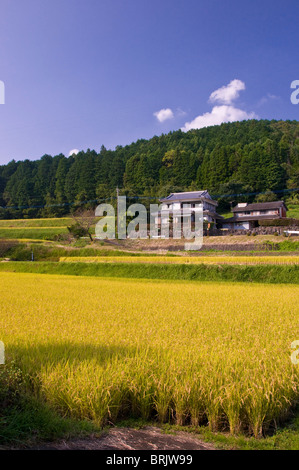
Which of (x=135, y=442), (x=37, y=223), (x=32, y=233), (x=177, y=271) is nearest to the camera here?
(x=135, y=442)

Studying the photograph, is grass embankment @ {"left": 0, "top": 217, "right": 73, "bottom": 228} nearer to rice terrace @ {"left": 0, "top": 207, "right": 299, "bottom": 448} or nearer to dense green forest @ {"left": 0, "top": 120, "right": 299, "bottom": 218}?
dense green forest @ {"left": 0, "top": 120, "right": 299, "bottom": 218}

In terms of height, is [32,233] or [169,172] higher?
[169,172]

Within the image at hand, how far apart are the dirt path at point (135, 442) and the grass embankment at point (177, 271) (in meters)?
15.4

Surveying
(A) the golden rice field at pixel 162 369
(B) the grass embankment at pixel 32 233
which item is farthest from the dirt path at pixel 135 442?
(B) the grass embankment at pixel 32 233

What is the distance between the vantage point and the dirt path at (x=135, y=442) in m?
2.74

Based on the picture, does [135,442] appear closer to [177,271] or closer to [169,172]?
[177,271]

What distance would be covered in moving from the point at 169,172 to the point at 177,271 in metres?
51.9

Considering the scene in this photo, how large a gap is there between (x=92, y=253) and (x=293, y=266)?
18704 millimetres

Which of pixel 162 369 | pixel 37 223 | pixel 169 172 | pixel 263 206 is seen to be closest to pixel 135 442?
pixel 162 369

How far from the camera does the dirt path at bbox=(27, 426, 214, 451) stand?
2.74m

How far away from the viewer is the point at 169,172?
68.9 meters

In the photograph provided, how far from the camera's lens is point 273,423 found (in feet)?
10.9
